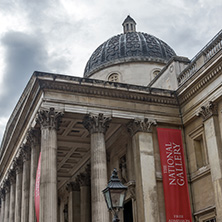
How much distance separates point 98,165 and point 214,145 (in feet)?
20.3

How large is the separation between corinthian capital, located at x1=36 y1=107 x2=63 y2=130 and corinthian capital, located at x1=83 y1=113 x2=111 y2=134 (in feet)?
5.55

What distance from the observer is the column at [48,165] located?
2073cm

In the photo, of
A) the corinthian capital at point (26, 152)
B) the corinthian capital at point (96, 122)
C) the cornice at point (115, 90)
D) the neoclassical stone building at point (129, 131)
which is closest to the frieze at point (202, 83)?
the neoclassical stone building at point (129, 131)

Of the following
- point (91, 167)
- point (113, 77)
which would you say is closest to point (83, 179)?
point (113, 77)

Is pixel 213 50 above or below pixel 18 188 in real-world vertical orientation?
above

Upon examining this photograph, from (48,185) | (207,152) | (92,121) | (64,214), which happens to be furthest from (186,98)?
(64,214)

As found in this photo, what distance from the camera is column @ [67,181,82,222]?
33.7m

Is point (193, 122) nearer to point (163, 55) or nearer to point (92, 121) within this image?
point (92, 121)

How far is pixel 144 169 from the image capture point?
76.2 ft

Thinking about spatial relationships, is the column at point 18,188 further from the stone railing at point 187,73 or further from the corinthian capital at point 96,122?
the stone railing at point 187,73

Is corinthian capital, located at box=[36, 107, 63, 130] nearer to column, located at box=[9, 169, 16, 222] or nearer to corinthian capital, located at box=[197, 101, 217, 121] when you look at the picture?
corinthian capital, located at box=[197, 101, 217, 121]

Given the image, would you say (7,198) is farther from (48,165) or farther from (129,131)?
(129,131)

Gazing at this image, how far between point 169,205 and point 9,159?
14.7m

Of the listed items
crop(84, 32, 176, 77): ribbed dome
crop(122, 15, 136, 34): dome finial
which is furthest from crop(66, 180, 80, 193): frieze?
crop(122, 15, 136, 34): dome finial
